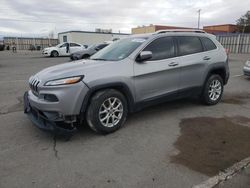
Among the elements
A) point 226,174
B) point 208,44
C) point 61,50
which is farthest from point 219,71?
point 61,50

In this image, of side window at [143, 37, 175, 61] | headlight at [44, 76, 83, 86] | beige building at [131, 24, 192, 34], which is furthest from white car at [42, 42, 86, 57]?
beige building at [131, 24, 192, 34]

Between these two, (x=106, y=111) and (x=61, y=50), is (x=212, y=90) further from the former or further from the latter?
(x=61, y=50)

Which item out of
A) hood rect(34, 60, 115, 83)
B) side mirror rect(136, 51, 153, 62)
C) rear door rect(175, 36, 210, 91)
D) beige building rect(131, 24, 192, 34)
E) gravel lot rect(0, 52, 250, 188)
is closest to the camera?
gravel lot rect(0, 52, 250, 188)

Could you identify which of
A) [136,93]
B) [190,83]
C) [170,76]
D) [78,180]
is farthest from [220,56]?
[78,180]

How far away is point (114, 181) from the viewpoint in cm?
293

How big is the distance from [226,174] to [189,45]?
3196mm

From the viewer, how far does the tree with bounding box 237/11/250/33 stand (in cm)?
5609

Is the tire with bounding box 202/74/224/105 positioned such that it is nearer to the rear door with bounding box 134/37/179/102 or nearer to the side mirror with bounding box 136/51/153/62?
the rear door with bounding box 134/37/179/102

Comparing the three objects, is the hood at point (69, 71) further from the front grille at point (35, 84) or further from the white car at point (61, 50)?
the white car at point (61, 50)

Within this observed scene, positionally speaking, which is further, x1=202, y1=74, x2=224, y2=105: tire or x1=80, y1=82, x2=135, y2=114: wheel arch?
x1=202, y1=74, x2=224, y2=105: tire

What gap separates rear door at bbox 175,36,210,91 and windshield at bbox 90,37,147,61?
3.15 feet

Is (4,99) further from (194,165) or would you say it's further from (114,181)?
(194,165)

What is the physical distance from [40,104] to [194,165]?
251cm

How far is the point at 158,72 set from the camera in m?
4.75
